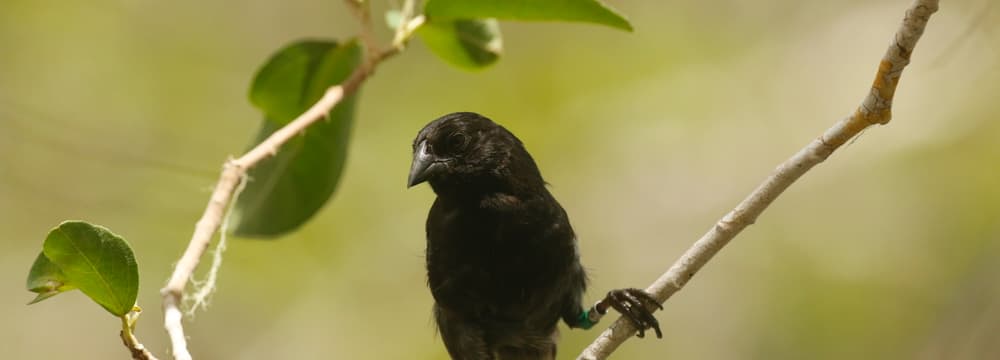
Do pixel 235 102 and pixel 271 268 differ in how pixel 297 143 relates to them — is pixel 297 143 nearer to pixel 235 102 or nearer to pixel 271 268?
pixel 271 268

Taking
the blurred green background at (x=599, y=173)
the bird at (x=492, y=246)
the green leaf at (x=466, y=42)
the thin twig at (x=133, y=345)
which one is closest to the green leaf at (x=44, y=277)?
the thin twig at (x=133, y=345)

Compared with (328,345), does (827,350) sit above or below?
below

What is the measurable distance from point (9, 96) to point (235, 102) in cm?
160

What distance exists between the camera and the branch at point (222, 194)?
7.66ft

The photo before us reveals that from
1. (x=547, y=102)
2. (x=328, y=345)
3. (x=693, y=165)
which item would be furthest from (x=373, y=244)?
(x=693, y=165)

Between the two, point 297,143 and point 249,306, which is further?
point 249,306

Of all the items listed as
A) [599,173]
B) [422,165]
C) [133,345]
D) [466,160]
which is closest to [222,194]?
[133,345]

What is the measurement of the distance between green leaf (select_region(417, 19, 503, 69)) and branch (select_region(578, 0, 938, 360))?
1.30m

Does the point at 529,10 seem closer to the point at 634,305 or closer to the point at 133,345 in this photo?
the point at 634,305

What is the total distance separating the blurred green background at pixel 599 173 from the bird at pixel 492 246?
2.45 m

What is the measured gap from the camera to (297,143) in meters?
3.85

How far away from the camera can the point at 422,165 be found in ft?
11.5

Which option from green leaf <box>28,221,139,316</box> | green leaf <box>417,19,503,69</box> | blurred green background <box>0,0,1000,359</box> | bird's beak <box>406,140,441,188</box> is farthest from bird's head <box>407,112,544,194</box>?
blurred green background <box>0,0,1000,359</box>

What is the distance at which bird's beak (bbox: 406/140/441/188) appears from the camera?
3.48 meters
